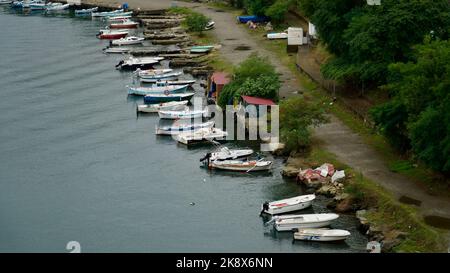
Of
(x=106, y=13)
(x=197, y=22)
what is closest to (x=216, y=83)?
(x=197, y=22)

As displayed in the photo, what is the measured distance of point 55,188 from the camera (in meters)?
55.3

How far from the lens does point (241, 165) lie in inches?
2275

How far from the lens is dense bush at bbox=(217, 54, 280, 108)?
219 feet

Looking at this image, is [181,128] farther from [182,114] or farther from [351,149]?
[351,149]

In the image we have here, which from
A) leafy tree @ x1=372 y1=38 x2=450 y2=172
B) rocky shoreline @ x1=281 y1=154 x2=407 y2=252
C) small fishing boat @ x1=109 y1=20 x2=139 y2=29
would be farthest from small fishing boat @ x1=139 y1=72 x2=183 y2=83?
leafy tree @ x1=372 y1=38 x2=450 y2=172

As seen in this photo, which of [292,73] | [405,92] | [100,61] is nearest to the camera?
[405,92]

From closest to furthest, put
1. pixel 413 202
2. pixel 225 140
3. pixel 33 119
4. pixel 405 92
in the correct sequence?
pixel 413 202, pixel 405 92, pixel 225 140, pixel 33 119

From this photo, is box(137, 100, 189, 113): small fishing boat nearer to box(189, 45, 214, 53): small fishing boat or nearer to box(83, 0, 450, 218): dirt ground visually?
box(83, 0, 450, 218): dirt ground

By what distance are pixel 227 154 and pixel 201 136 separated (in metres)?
4.96

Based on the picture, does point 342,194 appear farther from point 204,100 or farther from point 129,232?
point 204,100

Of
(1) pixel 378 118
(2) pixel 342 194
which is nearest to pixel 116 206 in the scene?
(2) pixel 342 194

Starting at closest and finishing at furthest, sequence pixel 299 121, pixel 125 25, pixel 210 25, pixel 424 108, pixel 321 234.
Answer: pixel 321 234 → pixel 424 108 → pixel 299 121 → pixel 210 25 → pixel 125 25

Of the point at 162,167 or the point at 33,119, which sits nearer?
the point at 162,167

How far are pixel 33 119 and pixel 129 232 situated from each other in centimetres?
2513
